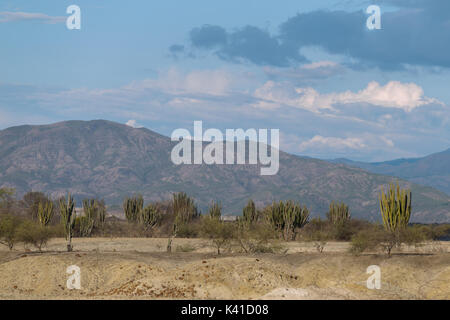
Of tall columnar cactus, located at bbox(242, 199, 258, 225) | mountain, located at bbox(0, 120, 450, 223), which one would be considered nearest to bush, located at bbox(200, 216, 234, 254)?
tall columnar cactus, located at bbox(242, 199, 258, 225)

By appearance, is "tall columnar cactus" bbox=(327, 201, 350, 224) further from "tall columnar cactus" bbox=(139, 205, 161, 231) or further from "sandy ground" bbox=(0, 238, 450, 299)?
"sandy ground" bbox=(0, 238, 450, 299)

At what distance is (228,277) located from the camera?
797 inches

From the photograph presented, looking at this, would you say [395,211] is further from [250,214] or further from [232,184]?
[232,184]

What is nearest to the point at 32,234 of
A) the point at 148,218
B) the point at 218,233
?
the point at 218,233

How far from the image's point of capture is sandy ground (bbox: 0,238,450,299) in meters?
19.0

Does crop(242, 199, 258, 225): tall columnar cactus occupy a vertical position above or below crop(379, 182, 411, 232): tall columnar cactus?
below

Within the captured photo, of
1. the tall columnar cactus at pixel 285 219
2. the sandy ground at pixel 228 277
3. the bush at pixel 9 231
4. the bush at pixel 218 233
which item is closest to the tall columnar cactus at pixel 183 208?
the tall columnar cactus at pixel 285 219

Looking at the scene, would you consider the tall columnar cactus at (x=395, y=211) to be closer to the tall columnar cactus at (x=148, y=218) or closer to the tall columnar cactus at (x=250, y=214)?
the tall columnar cactus at (x=250, y=214)

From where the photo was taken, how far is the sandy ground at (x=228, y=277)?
62.2 feet
